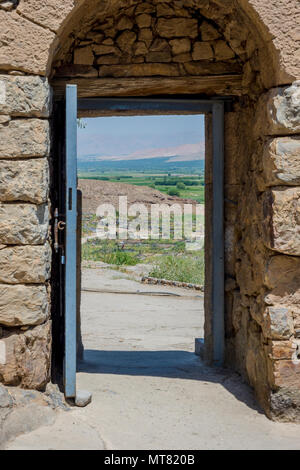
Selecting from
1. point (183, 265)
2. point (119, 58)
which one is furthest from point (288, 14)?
point (183, 265)

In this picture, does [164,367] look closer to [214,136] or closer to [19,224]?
[214,136]

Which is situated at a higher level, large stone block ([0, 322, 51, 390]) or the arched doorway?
the arched doorway

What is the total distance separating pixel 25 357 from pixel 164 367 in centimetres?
185

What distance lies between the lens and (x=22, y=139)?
391 centimetres

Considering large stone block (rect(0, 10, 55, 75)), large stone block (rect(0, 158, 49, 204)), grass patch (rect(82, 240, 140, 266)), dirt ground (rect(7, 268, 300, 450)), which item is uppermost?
large stone block (rect(0, 10, 55, 75))

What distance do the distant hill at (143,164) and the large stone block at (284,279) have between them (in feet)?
239

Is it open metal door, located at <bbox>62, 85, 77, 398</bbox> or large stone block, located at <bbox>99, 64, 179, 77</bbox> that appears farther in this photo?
large stone block, located at <bbox>99, 64, 179, 77</bbox>

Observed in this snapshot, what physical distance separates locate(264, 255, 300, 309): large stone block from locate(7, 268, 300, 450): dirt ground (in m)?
0.85

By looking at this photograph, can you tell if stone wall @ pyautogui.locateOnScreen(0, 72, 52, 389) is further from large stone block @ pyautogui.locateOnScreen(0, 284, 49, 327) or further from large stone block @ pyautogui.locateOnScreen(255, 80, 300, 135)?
large stone block @ pyautogui.locateOnScreen(255, 80, 300, 135)

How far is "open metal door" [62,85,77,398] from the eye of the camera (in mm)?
4188

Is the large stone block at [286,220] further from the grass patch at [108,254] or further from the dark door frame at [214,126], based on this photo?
the grass patch at [108,254]

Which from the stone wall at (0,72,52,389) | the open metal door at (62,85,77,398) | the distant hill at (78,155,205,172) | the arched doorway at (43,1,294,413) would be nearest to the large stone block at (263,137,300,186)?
the arched doorway at (43,1,294,413)

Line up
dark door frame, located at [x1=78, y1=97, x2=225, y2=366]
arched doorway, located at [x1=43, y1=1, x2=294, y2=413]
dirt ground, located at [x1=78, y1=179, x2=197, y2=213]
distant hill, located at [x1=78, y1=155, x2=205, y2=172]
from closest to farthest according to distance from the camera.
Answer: arched doorway, located at [x1=43, y1=1, x2=294, y2=413]
dark door frame, located at [x1=78, y1=97, x2=225, y2=366]
dirt ground, located at [x1=78, y1=179, x2=197, y2=213]
distant hill, located at [x1=78, y1=155, x2=205, y2=172]

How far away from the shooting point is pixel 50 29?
12.7ft
